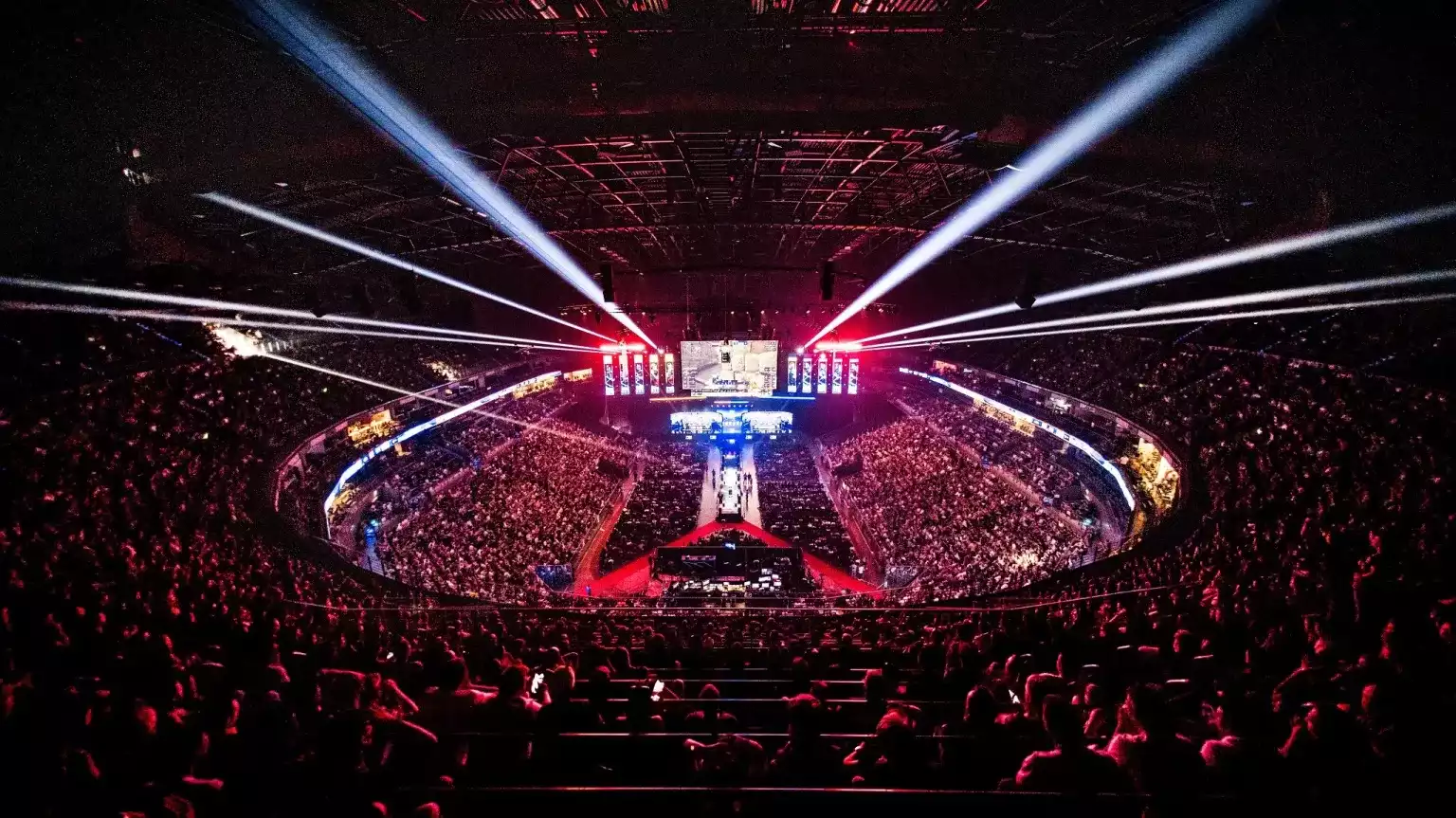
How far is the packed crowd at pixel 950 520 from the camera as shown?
50.8ft

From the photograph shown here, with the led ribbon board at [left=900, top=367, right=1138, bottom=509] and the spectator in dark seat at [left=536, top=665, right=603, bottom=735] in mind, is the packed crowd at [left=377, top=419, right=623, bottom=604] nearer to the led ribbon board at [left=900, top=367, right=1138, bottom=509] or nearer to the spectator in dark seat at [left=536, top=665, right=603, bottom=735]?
the spectator in dark seat at [left=536, top=665, right=603, bottom=735]

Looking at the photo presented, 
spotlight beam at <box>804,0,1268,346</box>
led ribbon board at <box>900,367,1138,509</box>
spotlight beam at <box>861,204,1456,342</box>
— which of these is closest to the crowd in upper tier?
spotlight beam at <box>861,204,1456,342</box>

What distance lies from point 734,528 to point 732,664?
47.7 ft

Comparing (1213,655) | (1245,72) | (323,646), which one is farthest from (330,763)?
(1245,72)

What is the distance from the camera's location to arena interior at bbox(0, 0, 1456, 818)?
3.14m

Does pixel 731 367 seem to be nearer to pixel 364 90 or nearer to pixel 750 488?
pixel 750 488

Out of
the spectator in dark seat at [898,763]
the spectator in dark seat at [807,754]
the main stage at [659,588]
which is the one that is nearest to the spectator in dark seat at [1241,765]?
the spectator in dark seat at [898,763]

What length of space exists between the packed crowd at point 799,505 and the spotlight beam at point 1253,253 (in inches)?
419

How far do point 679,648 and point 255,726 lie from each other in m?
3.88

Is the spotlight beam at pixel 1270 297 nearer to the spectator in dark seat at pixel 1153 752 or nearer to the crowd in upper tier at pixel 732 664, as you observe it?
the crowd in upper tier at pixel 732 664

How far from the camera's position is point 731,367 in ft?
94.2

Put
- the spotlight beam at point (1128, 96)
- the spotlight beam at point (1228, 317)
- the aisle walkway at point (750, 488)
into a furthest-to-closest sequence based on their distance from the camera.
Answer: the aisle walkway at point (750, 488) < the spotlight beam at point (1228, 317) < the spotlight beam at point (1128, 96)

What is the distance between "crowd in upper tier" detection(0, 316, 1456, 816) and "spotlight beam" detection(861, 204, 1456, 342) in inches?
106

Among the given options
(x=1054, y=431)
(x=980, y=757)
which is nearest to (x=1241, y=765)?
(x=980, y=757)
